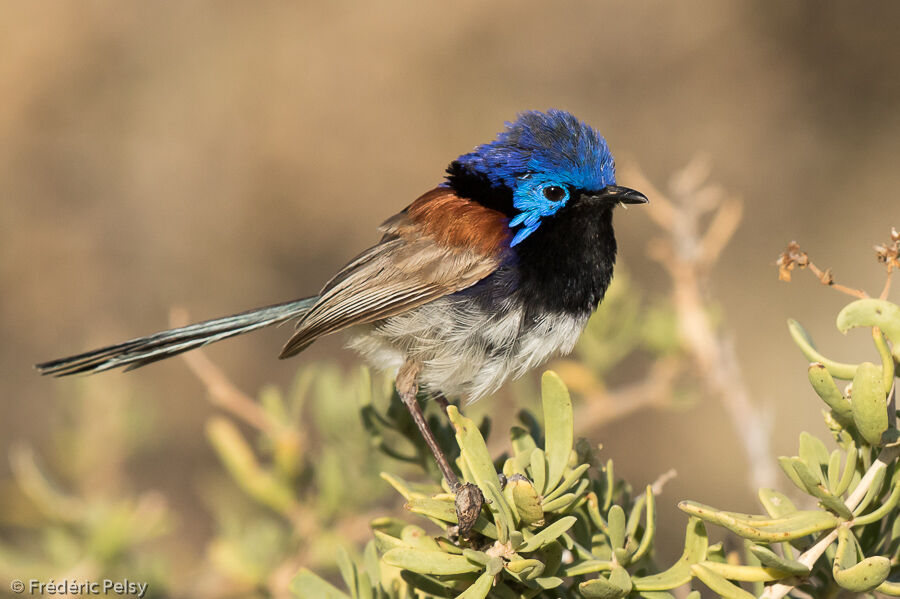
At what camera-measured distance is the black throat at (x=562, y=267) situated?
2.89 m

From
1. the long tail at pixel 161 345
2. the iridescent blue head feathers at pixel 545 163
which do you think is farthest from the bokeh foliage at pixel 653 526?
the long tail at pixel 161 345

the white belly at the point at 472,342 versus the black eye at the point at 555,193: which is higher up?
the black eye at the point at 555,193

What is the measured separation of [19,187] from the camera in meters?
6.07

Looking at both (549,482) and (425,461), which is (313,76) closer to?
(425,461)

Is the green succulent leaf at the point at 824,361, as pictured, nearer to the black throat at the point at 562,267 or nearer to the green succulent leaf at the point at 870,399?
the green succulent leaf at the point at 870,399

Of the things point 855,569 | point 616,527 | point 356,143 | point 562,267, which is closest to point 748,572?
point 855,569

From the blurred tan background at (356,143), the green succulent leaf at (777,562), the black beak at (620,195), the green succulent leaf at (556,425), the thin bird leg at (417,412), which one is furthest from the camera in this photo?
the blurred tan background at (356,143)

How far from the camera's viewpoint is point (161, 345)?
3.07 meters

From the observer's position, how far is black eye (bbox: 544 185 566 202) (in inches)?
115

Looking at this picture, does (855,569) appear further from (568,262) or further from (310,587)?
(568,262)

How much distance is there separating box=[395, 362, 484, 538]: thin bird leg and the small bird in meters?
0.01

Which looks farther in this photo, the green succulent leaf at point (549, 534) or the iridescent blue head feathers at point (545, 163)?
the iridescent blue head feathers at point (545, 163)

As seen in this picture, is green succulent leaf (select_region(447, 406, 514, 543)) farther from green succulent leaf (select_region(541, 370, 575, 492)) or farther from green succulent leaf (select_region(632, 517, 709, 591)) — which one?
green succulent leaf (select_region(632, 517, 709, 591))

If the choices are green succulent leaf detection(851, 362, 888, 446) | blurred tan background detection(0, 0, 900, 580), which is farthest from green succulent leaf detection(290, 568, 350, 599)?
blurred tan background detection(0, 0, 900, 580)
